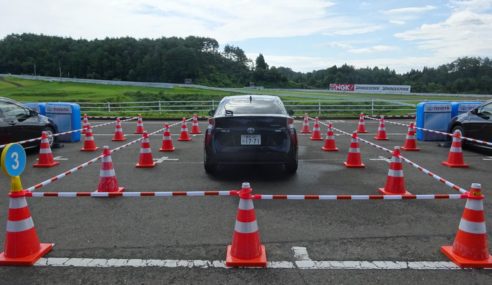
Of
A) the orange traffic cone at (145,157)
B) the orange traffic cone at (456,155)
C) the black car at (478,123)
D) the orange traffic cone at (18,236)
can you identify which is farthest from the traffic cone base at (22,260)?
the black car at (478,123)

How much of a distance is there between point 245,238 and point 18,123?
8537 millimetres

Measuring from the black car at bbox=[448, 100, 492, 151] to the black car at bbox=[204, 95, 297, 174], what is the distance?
5932 mm

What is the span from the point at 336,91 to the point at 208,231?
73037 mm

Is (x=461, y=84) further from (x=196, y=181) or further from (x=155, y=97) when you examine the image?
(x=196, y=181)

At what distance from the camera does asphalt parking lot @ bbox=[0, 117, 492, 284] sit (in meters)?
3.82

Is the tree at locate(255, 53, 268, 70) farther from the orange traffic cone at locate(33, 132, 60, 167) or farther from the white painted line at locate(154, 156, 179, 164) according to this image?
the orange traffic cone at locate(33, 132, 60, 167)

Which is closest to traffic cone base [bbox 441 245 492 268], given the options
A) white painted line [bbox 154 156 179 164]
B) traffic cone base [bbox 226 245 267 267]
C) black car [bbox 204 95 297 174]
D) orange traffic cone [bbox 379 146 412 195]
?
traffic cone base [bbox 226 245 267 267]

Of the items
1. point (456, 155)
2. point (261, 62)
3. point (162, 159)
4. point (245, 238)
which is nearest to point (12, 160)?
point (245, 238)

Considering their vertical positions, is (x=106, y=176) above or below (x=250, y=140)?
below

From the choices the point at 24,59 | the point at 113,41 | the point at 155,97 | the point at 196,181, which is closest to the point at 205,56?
the point at 113,41

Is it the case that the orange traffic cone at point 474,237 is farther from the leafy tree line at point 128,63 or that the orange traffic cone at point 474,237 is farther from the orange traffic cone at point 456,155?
the leafy tree line at point 128,63

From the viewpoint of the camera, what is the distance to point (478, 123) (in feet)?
35.1

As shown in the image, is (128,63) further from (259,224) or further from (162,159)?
(259,224)

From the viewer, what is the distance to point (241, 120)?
7.30m
